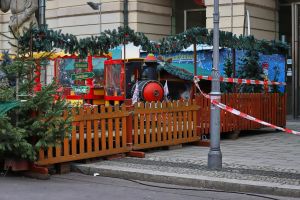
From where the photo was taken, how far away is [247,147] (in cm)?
1338

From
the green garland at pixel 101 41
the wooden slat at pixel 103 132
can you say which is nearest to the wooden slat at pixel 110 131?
the wooden slat at pixel 103 132

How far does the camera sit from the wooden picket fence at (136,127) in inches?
422

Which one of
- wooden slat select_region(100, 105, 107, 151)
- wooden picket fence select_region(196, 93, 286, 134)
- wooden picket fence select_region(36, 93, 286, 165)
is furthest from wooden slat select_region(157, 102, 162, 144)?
wooden slat select_region(100, 105, 107, 151)

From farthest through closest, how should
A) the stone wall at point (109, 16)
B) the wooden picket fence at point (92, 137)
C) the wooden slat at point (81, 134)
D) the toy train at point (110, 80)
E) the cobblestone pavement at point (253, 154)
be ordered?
1. the stone wall at point (109, 16)
2. the toy train at point (110, 80)
3. the wooden slat at point (81, 134)
4. the cobblestone pavement at point (253, 154)
5. the wooden picket fence at point (92, 137)

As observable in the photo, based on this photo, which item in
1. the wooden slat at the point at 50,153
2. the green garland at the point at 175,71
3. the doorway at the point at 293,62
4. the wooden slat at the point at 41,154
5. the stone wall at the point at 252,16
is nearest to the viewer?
the wooden slat at the point at 41,154

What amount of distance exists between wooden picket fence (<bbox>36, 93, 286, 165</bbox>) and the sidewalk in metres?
0.30

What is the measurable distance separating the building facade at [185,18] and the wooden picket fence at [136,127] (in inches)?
271

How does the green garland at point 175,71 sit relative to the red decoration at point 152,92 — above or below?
above

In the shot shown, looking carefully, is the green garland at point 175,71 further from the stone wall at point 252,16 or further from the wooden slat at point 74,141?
the wooden slat at point 74,141

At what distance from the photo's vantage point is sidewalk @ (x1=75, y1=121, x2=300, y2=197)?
891 centimetres

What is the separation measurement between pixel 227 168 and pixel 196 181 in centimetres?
121

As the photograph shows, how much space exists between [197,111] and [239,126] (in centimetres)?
205

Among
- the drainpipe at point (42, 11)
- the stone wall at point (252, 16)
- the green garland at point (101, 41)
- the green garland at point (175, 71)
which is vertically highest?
the drainpipe at point (42, 11)

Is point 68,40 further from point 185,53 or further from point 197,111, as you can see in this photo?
point 185,53
